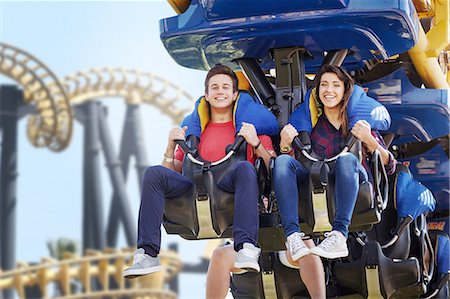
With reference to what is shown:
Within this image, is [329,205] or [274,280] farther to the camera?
[274,280]

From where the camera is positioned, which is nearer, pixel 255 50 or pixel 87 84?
pixel 255 50

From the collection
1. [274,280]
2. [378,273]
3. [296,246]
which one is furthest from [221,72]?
[378,273]

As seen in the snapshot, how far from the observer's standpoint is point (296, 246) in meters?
4.81

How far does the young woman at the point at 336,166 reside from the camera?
191 inches

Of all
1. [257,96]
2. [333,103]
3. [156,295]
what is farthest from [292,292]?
[156,295]

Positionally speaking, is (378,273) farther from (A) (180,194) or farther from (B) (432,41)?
(A) (180,194)

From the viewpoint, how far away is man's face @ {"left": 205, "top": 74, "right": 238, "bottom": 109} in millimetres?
5191

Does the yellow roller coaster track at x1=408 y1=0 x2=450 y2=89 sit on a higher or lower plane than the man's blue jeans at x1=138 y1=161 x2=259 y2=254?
higher

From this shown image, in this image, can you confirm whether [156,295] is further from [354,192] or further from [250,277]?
[354,192]

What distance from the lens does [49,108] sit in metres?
14.4

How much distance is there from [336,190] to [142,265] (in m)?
0.90

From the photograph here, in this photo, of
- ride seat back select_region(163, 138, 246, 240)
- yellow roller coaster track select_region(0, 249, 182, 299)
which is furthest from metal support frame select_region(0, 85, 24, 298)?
ride seat back select_region(163, 138, 246, 240)

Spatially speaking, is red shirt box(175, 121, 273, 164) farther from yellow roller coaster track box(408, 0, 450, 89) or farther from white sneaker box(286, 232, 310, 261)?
yellow roller coaster track box(408, 0, 450, 89)

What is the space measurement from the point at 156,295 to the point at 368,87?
27.3 feet
